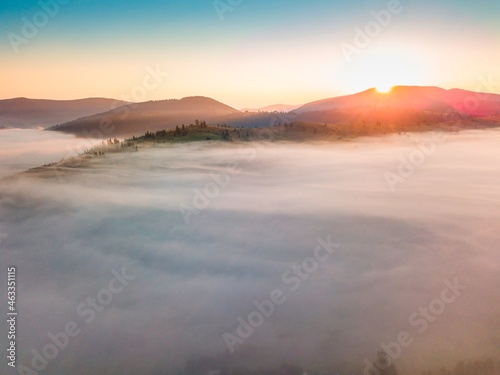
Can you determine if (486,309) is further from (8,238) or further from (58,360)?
(8,238)

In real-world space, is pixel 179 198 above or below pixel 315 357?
above

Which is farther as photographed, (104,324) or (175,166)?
(175,166)

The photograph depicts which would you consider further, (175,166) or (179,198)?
(175,166)

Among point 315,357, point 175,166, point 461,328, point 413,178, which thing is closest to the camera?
point 315,357

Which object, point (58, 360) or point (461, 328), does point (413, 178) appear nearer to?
point (461, 328)

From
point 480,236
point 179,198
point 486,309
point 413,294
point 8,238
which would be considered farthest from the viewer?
point 179,198

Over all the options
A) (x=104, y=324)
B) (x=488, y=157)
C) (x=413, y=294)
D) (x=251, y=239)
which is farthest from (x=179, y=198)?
(x=488, y=157)

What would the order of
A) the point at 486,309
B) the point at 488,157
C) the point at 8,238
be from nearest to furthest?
the point at 486,309, the point at 8,238, the point at 488,157

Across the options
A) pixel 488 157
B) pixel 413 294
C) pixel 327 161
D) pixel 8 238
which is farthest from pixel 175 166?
pixel 488 157

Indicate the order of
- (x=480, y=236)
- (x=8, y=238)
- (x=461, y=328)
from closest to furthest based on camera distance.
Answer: (x=461, y=328)
(x=480, y=236)
(x=8, y=238)
